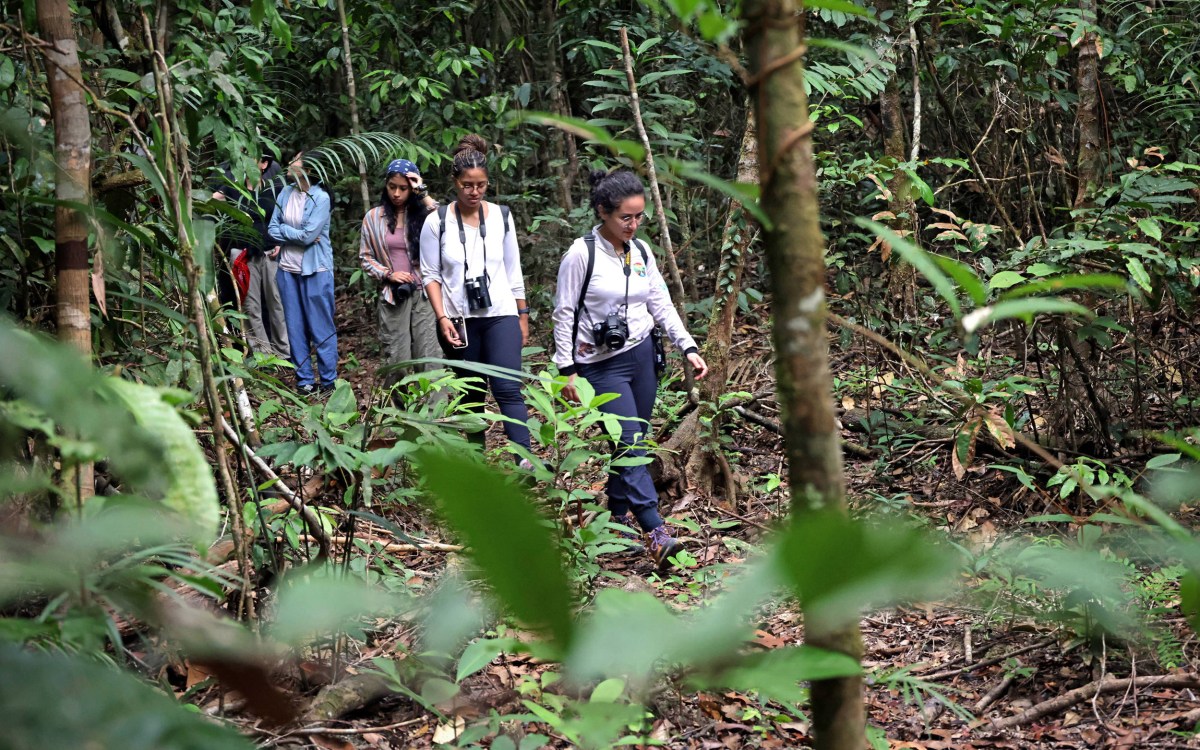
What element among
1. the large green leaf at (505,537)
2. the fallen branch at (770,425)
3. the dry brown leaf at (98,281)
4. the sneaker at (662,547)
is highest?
the dry brown leaf at (98,281)

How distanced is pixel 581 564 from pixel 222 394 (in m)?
1.23

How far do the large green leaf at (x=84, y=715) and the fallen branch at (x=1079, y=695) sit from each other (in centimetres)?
269

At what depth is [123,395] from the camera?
2.49ft

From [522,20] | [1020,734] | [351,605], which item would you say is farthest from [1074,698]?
[522,20]

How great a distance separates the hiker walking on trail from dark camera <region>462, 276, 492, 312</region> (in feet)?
4.25

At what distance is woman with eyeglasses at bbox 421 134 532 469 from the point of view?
5090mm

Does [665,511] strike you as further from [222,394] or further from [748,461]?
[222,394]

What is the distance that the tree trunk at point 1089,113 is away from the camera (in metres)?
4.86

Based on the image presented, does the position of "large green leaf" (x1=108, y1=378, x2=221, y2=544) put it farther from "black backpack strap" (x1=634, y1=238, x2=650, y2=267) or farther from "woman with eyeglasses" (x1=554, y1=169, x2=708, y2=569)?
"black backpack strap" (x1=634, y1=238, x2=650, y2=267)

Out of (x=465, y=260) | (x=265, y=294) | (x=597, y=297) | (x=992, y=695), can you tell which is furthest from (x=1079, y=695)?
(x=265, y=294)

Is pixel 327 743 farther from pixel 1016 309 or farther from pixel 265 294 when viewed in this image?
pixel 265 294

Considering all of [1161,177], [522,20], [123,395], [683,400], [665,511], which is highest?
[522,20]

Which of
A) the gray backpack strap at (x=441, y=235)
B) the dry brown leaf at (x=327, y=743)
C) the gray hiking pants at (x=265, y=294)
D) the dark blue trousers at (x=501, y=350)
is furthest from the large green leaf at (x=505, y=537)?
the gray hiking pants at (x=265, y=294)

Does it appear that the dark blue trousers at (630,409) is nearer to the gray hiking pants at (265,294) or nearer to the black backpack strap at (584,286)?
the black backpack strap at (584,286)
